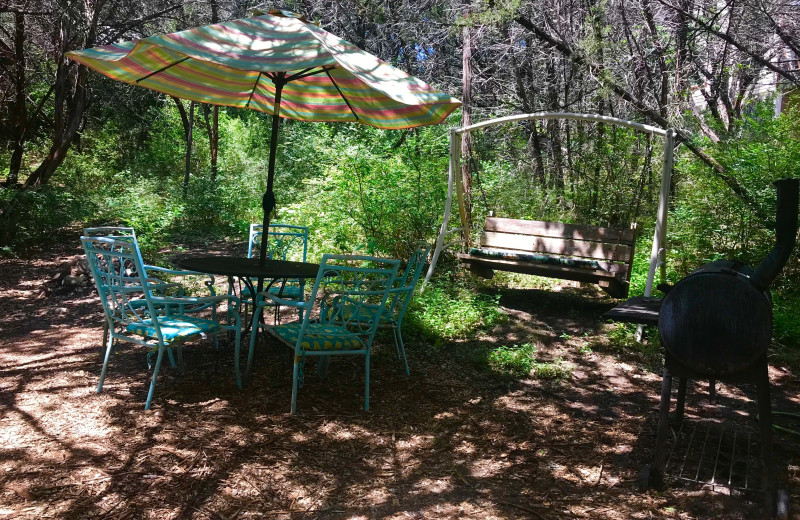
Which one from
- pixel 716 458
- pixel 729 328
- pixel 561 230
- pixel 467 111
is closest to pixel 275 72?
pixel 729 328

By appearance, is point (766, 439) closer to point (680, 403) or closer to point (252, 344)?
point (680, 403)

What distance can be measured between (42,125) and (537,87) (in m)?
9.97

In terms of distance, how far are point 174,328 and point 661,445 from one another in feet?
8.95

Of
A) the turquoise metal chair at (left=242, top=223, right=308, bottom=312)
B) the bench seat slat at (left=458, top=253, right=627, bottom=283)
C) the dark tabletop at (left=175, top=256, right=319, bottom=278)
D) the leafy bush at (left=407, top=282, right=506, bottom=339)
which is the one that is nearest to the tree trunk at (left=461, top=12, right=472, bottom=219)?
the bench seat slat at (left=458, top=253, right=627, bottom=283)

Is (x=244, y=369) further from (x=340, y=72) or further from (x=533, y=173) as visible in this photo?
(x=533, y=173)

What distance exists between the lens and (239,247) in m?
9.93

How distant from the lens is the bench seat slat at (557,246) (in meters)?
6.55

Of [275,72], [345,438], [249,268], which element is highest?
[275,72]

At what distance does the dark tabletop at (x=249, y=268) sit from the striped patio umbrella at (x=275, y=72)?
19cm

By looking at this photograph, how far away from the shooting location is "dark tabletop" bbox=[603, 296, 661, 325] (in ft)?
9.96

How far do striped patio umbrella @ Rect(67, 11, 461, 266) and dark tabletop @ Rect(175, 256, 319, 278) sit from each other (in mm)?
195

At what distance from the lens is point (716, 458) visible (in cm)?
315

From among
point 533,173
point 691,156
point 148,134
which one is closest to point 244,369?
point 691,156

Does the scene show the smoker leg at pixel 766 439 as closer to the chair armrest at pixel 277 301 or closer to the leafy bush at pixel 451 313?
the chair armrest at pixel 277 301
